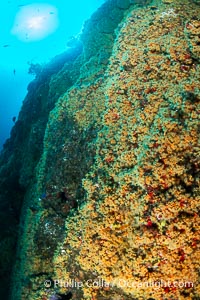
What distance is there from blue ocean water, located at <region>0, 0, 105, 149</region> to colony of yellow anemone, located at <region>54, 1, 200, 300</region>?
137 feet

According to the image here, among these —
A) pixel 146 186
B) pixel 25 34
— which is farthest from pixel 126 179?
pixel 25 34

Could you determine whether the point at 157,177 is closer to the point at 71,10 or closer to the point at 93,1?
the point at 93,1

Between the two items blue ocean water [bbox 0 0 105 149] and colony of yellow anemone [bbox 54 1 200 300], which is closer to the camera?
colony of yellow anemone [bbox 54 1 200 300]

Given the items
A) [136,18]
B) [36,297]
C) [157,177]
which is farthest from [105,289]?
[136,18]

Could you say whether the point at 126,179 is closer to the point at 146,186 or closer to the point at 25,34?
the point at 146,186

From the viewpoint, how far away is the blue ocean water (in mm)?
54781

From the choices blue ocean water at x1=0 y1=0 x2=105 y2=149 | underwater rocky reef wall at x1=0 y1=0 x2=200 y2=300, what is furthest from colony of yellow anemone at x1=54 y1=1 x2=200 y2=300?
blue ocean water at x1=0 y1=0 x2=105 y2=149

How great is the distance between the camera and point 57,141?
569cm

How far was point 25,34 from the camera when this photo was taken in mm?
69500

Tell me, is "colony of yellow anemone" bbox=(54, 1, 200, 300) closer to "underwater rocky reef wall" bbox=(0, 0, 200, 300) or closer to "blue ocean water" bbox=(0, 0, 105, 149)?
"underwater rocky reef wall" bbox=(0, 0, 200, 300)

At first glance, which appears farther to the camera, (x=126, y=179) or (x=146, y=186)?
(x=126, y=179)

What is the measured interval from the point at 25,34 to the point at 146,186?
76.4 metres

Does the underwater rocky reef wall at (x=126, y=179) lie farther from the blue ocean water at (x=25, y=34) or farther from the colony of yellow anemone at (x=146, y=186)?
the blue ocean water at (x=25, y=34)

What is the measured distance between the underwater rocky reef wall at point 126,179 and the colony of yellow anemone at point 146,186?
0.01 meters
